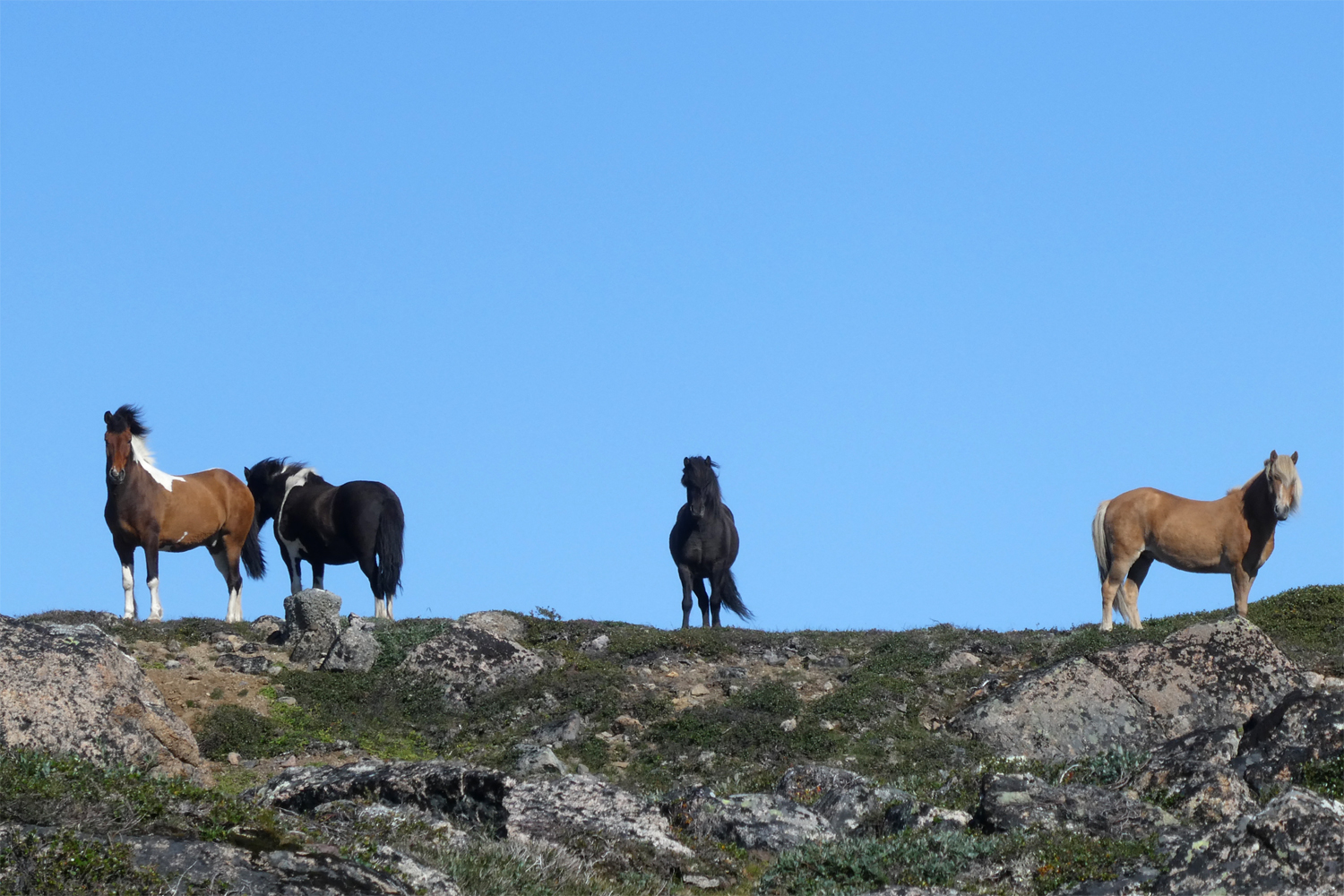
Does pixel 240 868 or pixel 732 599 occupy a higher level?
pixel 732 599

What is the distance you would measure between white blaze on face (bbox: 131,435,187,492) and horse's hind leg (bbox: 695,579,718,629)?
919 cm

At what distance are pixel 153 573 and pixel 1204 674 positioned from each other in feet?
49.9

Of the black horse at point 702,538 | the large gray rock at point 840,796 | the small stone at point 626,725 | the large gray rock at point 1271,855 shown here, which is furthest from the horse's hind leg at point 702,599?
the large gray rock at point 1271,855

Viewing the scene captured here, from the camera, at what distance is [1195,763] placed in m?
11.2

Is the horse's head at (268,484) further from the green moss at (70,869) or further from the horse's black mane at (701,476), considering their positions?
the green moss at (70,869)

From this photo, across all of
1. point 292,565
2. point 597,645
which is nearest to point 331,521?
point 292,565

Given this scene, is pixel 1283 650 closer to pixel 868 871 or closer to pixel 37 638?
pixel 868 871

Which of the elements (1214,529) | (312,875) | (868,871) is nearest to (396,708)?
(868,871)

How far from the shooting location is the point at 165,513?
2277 centimetres

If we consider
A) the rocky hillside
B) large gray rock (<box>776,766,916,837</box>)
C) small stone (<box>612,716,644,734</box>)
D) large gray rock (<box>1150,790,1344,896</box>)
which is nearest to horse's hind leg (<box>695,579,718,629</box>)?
the rocky hillside

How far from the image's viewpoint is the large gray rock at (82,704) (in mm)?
11773

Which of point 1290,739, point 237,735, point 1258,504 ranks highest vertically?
point 1258,504

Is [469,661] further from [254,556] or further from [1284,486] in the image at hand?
[1284,486]

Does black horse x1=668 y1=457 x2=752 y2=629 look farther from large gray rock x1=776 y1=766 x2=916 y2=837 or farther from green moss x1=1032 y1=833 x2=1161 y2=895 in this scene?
green moss x1=1032 y1=833 x2=1161 y2=895
